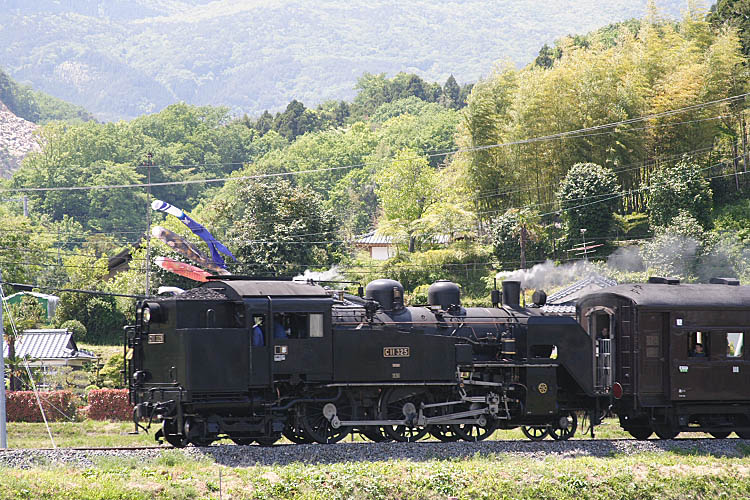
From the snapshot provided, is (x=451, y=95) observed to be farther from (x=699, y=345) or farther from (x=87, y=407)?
(x=699, y=345)

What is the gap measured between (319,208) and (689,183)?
1996cm

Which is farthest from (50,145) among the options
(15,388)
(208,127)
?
(15,388)

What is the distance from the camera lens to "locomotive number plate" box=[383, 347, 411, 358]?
1723 cm

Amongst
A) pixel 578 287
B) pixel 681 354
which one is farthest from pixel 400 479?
pixel 578 287

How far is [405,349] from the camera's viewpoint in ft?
57.1

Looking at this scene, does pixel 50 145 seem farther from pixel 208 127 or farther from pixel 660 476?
pixel 660 476

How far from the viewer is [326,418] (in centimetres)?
1703

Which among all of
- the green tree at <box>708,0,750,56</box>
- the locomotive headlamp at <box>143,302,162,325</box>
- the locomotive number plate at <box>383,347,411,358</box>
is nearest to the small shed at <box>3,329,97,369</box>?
the locomotive headlamp at <box>143,302,162,325</box>

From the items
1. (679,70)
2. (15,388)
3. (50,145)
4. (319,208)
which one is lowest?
(15,388)

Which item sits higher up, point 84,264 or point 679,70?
point 679,70

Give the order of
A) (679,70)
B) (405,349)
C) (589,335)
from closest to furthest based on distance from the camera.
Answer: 1. (405,349)
2. (589,335)
3. (679,70)

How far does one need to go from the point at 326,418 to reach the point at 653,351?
6926mm

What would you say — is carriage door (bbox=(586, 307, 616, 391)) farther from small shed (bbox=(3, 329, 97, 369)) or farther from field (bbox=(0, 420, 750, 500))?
small shed (bbox=(3, 329, 97, 369))

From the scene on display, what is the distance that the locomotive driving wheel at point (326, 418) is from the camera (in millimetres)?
16766
